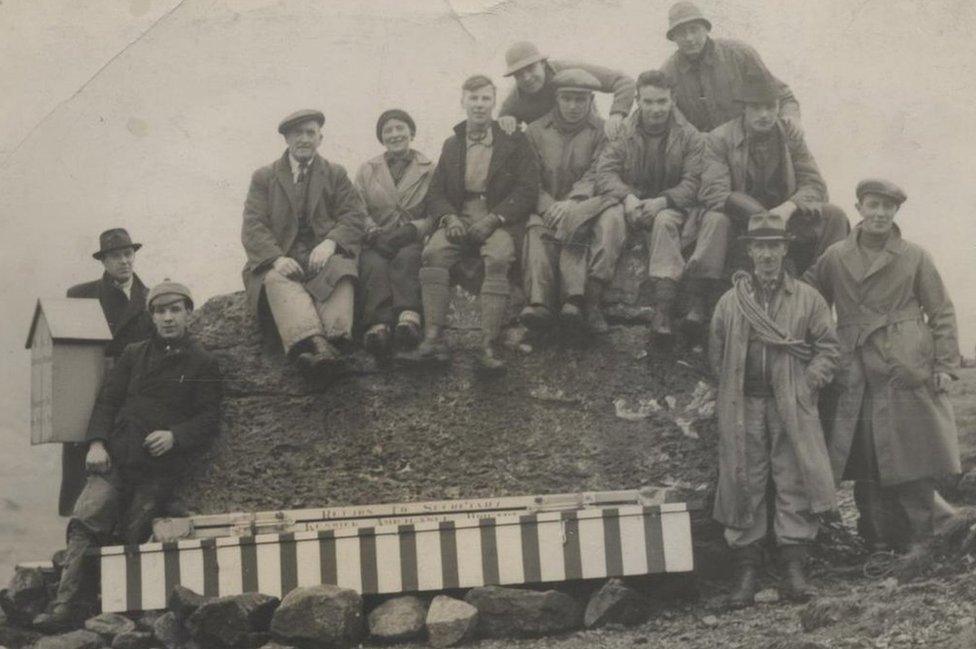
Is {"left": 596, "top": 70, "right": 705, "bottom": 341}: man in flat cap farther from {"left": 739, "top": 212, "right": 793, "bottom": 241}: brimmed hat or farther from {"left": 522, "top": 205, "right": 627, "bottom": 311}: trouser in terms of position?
{"left": 739, "top": 212, "right": 793, "bottom": 241}: brimmed hat

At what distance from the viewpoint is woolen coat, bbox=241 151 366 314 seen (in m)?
6.36

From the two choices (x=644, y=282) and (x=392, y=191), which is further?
(x=392, y=191)

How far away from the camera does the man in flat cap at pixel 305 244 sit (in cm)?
622

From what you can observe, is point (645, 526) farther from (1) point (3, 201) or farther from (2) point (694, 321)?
(1) point (3, 201)

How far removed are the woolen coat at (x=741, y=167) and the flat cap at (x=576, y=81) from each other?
1.87ft

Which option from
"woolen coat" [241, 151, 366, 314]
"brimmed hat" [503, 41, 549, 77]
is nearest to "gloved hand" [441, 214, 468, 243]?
"woolen coat" [241, 151, 366, 314]

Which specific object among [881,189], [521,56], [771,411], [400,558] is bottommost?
[400,558]

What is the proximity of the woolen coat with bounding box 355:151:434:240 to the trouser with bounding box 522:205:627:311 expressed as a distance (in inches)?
22.4

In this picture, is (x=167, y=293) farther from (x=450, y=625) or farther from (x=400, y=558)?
(x=450, y=625)

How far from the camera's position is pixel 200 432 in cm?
618

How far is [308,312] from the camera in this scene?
20.4ft

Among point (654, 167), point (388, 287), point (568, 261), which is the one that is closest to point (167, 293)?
point (388, 287)

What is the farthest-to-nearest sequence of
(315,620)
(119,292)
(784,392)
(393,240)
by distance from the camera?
1. (119,292)
2. (393,240)
3. (784,392)
4. (315,620)

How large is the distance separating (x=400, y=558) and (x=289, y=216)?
1625mm
